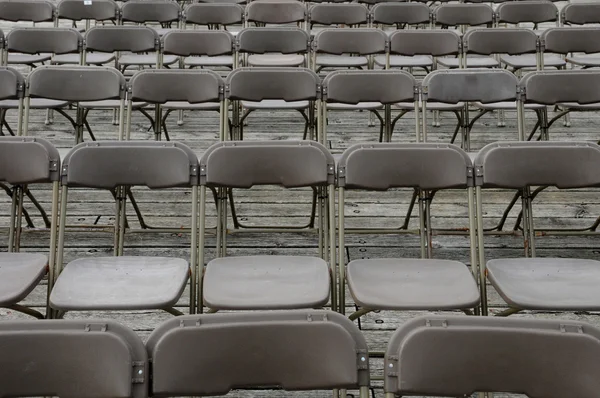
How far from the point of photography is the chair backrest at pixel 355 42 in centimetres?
484

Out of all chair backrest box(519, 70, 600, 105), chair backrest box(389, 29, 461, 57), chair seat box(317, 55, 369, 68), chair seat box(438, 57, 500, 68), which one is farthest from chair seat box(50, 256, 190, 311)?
chair seat box(438, 57, 500, 68)

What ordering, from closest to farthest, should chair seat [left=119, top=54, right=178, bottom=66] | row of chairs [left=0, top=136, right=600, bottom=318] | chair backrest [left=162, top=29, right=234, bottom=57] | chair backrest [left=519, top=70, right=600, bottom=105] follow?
row of chairs [left=0, top=136, right=600, bottom=318] → chair backrest [left=519, top=70, right=600, bottom=105] → chair backrest [left=162, top=29, right=234, bottom=57] → chair seat [left=119, top=54, right=178, bottom=66]

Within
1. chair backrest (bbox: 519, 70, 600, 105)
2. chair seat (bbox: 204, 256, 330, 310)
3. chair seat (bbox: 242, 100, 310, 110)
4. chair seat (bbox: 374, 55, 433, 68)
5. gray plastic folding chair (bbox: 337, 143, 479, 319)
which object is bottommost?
chair seat (bbox: 204, 256, 330, 310)

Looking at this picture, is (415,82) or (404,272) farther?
(415,82)

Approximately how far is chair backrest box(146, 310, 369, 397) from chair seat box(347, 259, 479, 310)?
0.85 m

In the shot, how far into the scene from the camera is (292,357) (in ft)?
5.16

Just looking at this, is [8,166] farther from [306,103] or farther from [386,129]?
[386,129]

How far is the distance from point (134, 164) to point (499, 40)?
322cm

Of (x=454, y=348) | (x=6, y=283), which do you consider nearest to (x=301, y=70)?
(x=6, y=283)

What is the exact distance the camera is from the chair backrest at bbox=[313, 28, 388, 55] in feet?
15.9

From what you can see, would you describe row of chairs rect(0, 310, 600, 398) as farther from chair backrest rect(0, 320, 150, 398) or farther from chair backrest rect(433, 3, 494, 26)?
chair backrest rect(433, 3, 494, 26)

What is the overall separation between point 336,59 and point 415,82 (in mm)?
2194

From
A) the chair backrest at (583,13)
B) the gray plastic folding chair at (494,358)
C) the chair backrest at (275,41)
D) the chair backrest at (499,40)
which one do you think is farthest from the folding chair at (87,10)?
the gray plastic folding chair at (494,358)

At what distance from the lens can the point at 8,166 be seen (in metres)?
2.77
